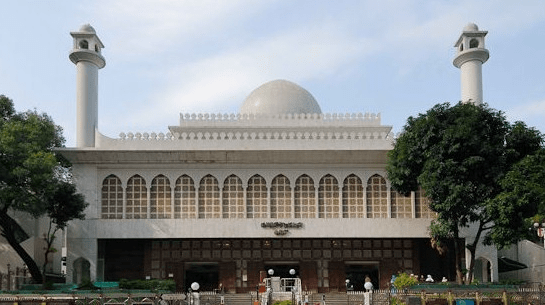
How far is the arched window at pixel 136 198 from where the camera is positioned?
35.1 meters

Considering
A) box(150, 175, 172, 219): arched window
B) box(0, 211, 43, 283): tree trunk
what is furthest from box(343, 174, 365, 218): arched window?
box(0, 211, 43, 283): tree trunk

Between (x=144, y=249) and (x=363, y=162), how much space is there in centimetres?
1168

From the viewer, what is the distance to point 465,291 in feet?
86.5

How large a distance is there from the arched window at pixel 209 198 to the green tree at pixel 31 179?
222 inches

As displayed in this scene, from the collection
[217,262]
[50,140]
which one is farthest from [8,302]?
[217,262]

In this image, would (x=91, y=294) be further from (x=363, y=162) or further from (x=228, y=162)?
(x=363, y=162)

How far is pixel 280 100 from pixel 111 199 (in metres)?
11.0

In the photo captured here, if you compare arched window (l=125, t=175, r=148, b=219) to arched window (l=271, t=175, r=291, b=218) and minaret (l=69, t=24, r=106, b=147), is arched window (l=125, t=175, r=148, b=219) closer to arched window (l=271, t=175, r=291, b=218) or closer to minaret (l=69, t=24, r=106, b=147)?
minaret (l=69, t=24, r=106, b=147)

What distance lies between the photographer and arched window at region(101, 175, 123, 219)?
35062 millimetres

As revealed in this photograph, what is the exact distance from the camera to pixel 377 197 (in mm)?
35438

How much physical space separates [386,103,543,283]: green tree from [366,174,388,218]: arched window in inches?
151

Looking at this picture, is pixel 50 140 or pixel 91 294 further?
pixel 50 140

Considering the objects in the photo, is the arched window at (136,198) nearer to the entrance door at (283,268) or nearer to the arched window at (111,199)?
the arched window at (111,199)

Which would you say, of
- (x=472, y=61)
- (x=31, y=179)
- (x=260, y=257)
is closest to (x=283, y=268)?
(x=260, y=257)
